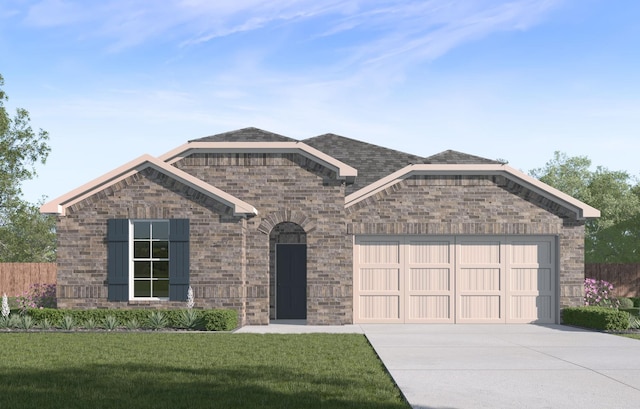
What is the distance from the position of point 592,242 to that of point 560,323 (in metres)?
34.3

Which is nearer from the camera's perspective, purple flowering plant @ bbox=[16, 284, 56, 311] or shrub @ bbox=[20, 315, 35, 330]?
shrub @ bbox=[20, 315, 35, 330]

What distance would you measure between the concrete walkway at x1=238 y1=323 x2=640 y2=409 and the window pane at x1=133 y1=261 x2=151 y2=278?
10.1ft

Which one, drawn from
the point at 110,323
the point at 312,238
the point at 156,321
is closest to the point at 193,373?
the point at 156,321

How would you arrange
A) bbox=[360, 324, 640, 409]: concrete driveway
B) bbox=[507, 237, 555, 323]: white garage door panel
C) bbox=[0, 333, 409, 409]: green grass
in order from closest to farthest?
bbox=[0, 333, 409, 409]: green grass < bbox=[360, 324, 640, 409]: concrete driveway < bbox=[507, 237, 555, 323]: white garage door panel

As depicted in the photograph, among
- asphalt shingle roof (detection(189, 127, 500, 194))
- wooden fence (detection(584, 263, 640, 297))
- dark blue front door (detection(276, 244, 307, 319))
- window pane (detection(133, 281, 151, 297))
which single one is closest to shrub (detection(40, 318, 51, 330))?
window pane (detection(133, 281, 151, 297))

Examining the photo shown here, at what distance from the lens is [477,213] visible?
21.8m

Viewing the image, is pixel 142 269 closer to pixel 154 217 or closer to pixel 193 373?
pixel 154 217

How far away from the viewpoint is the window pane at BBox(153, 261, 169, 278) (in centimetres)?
2003

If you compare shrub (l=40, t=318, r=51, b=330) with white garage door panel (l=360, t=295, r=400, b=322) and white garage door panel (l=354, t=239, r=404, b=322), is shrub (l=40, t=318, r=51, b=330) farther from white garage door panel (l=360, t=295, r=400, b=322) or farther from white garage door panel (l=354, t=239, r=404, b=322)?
white garage door panel (l=360, t=295, r=400, b=322)

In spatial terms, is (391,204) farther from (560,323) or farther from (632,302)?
(632,302)

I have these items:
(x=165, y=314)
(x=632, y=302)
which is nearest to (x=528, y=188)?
(x=165, y=314)

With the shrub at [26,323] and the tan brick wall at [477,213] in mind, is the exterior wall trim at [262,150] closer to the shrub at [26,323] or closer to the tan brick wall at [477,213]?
the tan brick wall at [477,213]

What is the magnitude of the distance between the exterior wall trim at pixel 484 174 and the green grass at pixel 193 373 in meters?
6.08

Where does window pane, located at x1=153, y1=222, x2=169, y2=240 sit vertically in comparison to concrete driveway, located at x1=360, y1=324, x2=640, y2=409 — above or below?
above
